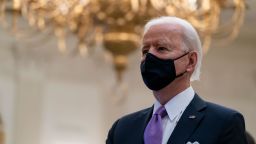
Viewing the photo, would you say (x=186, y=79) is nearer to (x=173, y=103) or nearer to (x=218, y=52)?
(x=173, y=103)

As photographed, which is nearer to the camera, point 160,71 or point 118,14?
point 160,71

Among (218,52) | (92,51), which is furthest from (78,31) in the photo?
(218,52)

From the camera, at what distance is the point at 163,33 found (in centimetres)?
187

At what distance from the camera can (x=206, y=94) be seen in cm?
671

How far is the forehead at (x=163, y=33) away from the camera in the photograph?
6.11ft

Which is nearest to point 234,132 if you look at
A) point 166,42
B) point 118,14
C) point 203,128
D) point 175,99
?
point 203,128

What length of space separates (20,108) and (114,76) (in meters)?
0.93

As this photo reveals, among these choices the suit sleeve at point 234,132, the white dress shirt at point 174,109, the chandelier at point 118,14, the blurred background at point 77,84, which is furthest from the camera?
the blurred background at point 77,84

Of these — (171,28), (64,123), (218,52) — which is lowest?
(64,123)

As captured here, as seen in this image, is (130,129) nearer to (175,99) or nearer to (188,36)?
(175,99)

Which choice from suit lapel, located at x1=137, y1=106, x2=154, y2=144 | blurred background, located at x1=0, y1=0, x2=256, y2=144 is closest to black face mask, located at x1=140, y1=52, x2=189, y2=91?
suit lapel, located at x1=137, y1=106, x2=154, y2=144

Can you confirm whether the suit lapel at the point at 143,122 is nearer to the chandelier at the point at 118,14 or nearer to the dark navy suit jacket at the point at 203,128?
the dark navy suit jacket at the point at 203,128

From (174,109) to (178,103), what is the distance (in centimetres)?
2

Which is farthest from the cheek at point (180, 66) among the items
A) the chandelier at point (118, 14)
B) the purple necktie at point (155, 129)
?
the chandelier at point (118, 14)
